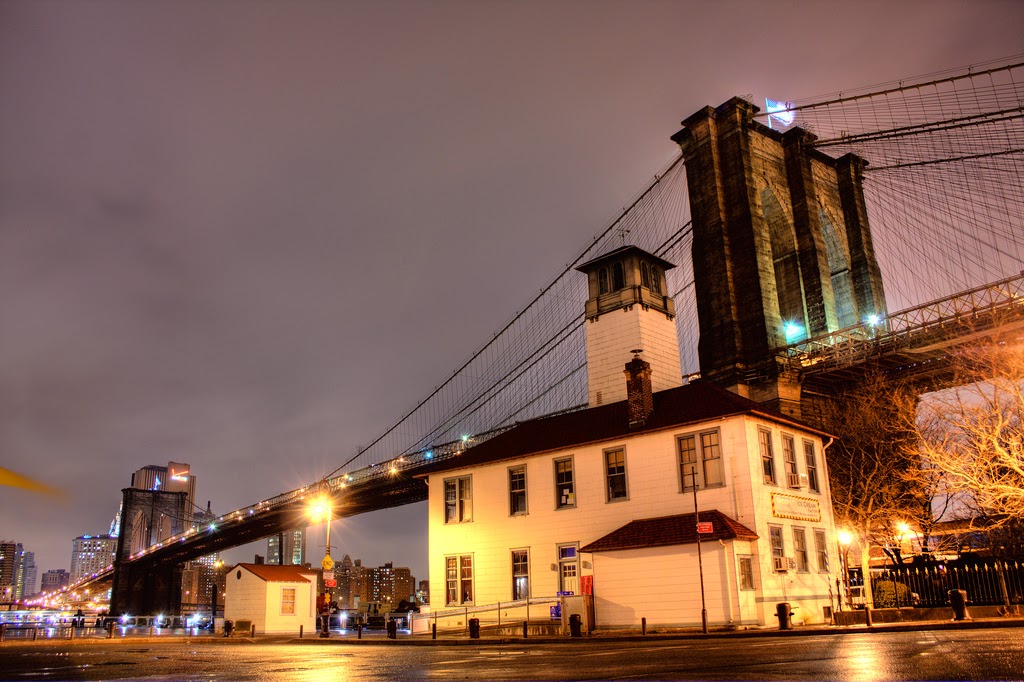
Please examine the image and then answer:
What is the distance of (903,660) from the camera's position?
12.4m

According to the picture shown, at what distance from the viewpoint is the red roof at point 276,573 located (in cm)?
4209

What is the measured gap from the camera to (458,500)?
36.8 meters

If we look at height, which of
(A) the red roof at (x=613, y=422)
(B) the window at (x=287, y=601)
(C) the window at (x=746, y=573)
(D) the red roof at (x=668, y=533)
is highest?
(A) the red roof at (x=613, y=422)

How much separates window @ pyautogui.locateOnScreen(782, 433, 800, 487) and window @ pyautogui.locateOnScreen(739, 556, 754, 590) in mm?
4140

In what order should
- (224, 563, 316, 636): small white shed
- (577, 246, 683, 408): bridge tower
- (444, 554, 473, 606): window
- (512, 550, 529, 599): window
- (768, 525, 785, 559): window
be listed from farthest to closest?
(224, 563, 316, 636): small white shed
(577, 246, 683, 408): bridge tower
(444, 554, 473, 606): window
(512, 550, 529, 599): window
(768, 525, 785, 559): window

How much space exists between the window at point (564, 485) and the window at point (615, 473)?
175cm

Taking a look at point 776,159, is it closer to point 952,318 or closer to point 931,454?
point 952,318

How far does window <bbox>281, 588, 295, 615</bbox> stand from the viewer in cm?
4228

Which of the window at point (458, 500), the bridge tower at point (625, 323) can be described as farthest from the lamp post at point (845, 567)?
the window at point (458, 500)

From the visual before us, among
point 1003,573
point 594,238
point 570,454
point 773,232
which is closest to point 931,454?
point 1003,573

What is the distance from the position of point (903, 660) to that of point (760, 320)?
37.0 meters

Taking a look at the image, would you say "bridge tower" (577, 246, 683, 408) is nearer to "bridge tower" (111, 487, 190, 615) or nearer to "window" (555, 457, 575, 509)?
"window" (555, 457, 575, 509)

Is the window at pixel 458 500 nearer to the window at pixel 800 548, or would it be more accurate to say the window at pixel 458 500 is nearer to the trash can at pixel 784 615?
the window at pixel 800 548

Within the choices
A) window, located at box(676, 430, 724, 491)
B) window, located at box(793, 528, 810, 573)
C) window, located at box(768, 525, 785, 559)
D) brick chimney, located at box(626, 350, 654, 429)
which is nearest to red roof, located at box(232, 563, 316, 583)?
brick chimney, located at box(626, 350, 654, 429)
